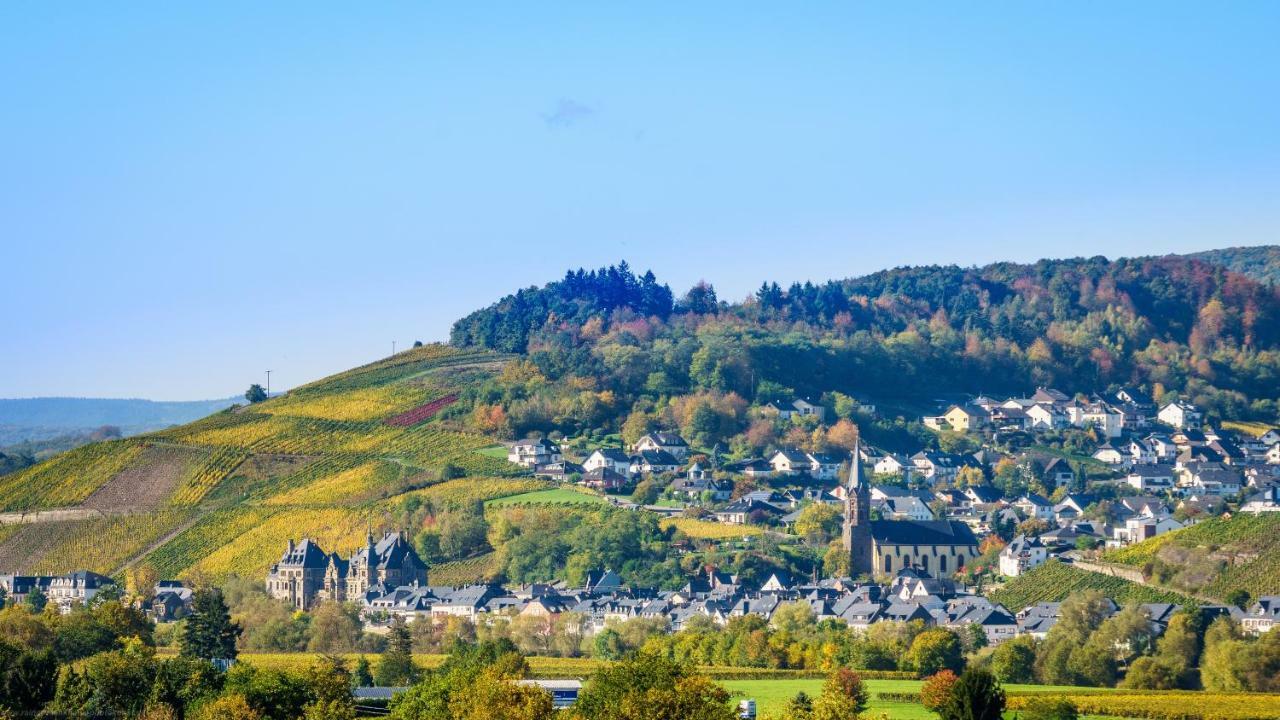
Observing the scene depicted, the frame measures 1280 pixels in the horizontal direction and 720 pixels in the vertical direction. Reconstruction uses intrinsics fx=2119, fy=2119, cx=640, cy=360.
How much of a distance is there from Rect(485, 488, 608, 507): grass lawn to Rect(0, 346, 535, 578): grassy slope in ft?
2.40

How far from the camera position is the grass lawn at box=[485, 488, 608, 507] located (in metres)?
102

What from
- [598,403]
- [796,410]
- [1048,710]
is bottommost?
[1048,710]

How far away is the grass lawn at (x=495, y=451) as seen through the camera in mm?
112562

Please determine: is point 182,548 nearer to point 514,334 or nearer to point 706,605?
point 706,605

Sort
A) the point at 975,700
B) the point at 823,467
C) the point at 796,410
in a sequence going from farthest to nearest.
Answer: the point at 796,410
the point at 823,467
the point at 975,700

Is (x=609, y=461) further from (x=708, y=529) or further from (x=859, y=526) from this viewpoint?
(x=859, y=526)

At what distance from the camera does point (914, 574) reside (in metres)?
94.1

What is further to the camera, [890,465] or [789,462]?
[890,465]

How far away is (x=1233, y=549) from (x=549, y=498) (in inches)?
1376

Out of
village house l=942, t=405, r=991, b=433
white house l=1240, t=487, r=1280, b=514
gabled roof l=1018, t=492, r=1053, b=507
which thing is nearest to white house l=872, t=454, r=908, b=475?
gabled roof l=1018, t=492, r=1053, b=507

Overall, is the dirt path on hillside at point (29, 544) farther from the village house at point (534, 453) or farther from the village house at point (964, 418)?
the village house at point (964, 418)

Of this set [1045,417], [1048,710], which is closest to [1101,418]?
[1045,417]

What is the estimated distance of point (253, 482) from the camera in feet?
358

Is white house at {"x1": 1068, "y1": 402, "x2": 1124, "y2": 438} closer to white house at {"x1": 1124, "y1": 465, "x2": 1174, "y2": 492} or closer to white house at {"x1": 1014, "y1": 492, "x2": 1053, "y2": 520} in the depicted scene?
white house at {"x1": 1124, "y1": 465, "x2": 1174, "y2": 492}
